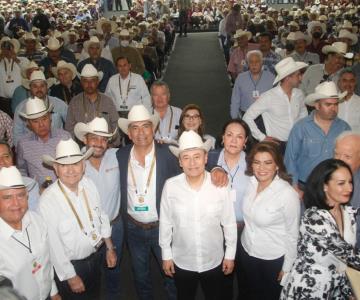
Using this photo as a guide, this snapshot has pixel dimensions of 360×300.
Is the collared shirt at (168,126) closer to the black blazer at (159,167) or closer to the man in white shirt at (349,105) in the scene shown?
the black blazer at (159,167)

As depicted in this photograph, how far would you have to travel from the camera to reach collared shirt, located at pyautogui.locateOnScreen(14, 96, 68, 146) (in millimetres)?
4562

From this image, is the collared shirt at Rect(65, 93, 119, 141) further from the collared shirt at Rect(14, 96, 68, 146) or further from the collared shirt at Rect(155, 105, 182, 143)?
the collared shirt at Rect(155, 105, 182, 143)

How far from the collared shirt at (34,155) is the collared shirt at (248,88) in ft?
9.07

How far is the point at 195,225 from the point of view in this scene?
2.99 meters

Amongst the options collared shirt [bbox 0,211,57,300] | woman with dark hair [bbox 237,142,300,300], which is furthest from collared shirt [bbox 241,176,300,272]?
collared shirt [bbox 0,211,57,300]

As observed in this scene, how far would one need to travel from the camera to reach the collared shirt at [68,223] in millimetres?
2891

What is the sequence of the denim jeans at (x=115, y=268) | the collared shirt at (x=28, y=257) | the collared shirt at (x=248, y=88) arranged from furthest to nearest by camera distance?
the collared shirt at (x=248, y=88)
the denim jeans at (x=115, y=268)
the collared shirt at (x=28, y=257)

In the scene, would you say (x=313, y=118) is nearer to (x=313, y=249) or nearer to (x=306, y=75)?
(x=313, y=249)

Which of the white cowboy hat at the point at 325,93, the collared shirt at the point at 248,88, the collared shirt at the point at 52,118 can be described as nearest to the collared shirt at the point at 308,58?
the collared shirt at the point at 248,88

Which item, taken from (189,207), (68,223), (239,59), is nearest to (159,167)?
(189,207)

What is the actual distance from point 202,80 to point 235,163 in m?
10.1

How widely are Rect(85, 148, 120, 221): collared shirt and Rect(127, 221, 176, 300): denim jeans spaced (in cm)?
20

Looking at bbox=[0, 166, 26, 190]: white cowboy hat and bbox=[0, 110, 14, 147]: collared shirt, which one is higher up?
bbox=[0, 166, 26, 190]: white cowboy hat

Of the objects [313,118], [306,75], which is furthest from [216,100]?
[313,118]
